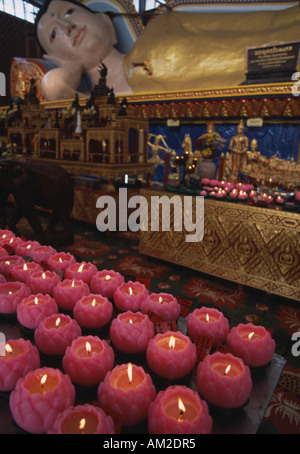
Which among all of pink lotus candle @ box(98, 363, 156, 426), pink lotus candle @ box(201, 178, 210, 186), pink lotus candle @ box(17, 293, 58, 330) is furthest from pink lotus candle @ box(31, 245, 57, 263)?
pink lotus candle @ box(201, 178, 210, 186)

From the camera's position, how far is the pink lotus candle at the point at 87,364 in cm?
66

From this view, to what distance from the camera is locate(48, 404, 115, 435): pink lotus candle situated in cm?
52

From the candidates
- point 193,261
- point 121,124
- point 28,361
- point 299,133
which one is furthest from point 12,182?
point 299,133

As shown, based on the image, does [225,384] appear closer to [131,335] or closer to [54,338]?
[131,335]

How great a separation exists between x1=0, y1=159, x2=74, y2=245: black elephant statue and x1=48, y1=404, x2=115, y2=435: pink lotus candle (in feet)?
8.85

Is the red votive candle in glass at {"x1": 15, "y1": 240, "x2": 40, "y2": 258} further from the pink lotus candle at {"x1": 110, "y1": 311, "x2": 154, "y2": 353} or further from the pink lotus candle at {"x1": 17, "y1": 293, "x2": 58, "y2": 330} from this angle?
the pink lotus candle at {"x1": 110, "y1": 311, "x2": 154, "y2": 353}

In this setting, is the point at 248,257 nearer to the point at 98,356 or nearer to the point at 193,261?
the point at 193,261

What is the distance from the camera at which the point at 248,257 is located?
228 cm

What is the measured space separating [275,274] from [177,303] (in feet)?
4.84

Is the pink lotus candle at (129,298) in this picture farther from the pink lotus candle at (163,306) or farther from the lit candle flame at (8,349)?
the lit candle flame at (8,349)

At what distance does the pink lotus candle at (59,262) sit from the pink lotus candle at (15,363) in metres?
0.47

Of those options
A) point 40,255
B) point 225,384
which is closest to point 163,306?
point 225,384

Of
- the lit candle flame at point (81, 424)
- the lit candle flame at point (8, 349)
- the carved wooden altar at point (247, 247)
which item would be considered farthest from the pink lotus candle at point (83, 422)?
the carved wooden altar at point (247, 247)
